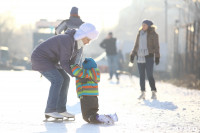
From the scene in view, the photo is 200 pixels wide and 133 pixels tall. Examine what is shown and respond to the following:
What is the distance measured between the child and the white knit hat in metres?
0.38

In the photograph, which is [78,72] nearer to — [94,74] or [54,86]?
[94,74]

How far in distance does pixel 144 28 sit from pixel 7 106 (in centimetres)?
336

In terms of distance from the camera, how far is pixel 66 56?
5.93 meters

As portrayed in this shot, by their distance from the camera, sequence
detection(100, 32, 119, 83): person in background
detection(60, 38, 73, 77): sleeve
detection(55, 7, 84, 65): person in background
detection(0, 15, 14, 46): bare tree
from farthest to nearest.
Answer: detection(0, 15, 14, 46): bare tree → detection(100, 32, 119, 83): person in background → detection(55, 7, 84, 65): person in background → detection(60, 38, 73, 77): sleeve

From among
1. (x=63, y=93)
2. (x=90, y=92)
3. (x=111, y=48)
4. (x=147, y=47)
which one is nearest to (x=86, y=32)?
(x=90, y=92)

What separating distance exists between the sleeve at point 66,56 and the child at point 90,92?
0.21 metres

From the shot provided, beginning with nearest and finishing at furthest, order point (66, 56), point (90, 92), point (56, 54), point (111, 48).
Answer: point (66, 56)
point (56, 54)
point (90, 92)
point (111, 48)

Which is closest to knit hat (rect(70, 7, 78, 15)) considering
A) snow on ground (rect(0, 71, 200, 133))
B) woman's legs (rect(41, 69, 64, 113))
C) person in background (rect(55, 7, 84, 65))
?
person in background (rect(55, 7, 84, 65))

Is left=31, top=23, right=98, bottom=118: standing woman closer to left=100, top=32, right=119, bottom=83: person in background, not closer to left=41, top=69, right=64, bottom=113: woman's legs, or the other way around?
left=41, top=69, right=64, bottom=113: woman's legs

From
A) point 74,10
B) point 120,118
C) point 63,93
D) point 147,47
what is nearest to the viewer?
point 63,93

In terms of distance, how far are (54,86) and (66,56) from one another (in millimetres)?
494

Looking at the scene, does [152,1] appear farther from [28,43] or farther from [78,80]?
[78,80]

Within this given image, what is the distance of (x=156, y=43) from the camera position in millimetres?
9820

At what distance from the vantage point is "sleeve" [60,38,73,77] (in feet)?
19.3
